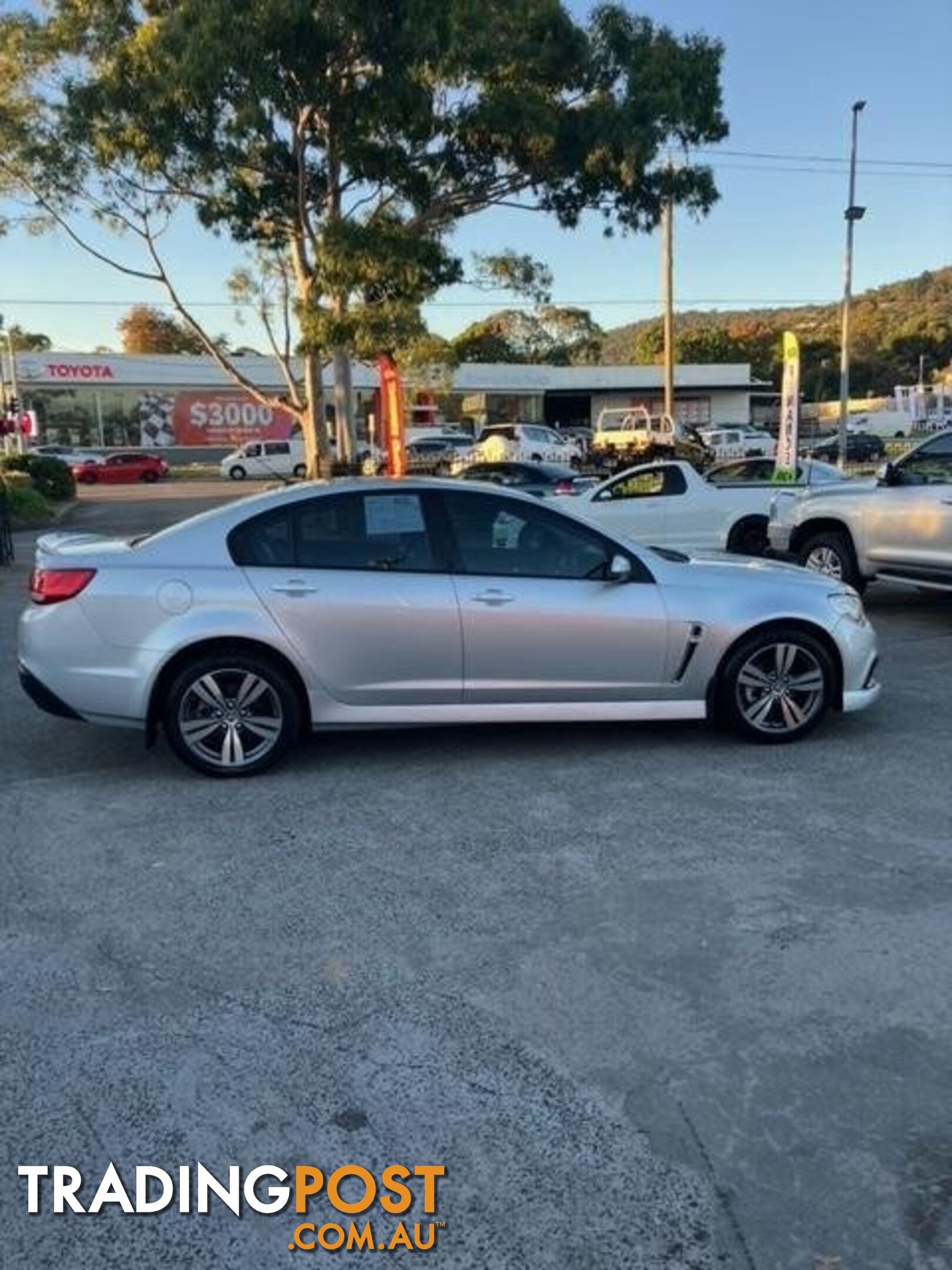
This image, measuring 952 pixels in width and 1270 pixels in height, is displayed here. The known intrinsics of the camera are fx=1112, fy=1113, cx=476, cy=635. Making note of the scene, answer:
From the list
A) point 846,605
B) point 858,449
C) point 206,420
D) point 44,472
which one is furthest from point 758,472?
point 206,420

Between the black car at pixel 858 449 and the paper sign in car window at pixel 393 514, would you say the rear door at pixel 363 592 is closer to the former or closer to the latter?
the paper sign in car window at pixel 393 514

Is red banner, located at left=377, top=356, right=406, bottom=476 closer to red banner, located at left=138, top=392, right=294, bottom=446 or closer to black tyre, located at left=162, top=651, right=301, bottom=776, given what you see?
black tyre, located at left=162, top=651, right=301, bottom=776

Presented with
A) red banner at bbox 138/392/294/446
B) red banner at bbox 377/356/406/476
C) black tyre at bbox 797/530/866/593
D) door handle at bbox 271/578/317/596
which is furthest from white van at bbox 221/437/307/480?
door handle at bbox 271/578/317/596

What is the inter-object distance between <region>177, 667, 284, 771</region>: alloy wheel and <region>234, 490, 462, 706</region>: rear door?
12.1 inches

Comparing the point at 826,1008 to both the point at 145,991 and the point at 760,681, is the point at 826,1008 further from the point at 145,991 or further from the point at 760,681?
the point at 760,681

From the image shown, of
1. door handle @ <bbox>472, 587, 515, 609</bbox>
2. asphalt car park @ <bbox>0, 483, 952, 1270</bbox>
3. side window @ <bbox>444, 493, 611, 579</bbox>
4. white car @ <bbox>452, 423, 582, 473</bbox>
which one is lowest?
asphalt car park @ <bbox>0, 483, 952, 1270</bbox>

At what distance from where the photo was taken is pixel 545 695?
19.6 feet

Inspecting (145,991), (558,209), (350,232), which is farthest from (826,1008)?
(558,209)

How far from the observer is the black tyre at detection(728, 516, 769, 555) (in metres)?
13.5

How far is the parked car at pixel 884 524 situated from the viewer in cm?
977

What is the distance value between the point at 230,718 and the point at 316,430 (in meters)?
20.5

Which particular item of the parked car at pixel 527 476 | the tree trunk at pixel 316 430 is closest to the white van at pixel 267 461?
the tree trunk at pixel 316 430

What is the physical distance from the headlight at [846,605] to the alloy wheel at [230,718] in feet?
10.2

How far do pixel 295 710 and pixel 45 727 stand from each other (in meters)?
2.17
